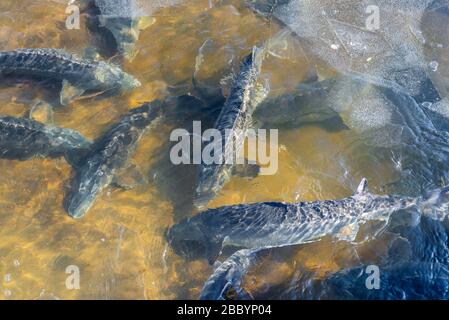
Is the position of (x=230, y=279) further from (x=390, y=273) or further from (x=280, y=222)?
(x=390, y=273)

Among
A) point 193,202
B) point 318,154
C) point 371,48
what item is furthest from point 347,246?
point 371,48

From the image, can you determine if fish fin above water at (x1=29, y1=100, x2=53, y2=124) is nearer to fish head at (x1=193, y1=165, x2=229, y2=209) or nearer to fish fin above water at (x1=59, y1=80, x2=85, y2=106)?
fish fin above water at (x1=59, y1=80, x2=85, y2=106)

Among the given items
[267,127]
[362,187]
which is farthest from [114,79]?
[362,187]

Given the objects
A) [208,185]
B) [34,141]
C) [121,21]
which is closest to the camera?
[208,185]

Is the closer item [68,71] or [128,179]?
[128,179]

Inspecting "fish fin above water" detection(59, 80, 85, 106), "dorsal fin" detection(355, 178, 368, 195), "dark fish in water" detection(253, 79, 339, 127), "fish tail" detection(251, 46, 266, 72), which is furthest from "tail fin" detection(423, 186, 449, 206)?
"fish fin above water" detection(59, 80, 85, 106)

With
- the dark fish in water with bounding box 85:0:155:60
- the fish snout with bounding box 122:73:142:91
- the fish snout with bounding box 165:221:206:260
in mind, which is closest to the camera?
the fish snout with bounding box 165:221:206:260

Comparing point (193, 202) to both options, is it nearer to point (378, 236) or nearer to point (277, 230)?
point (277, 230)
